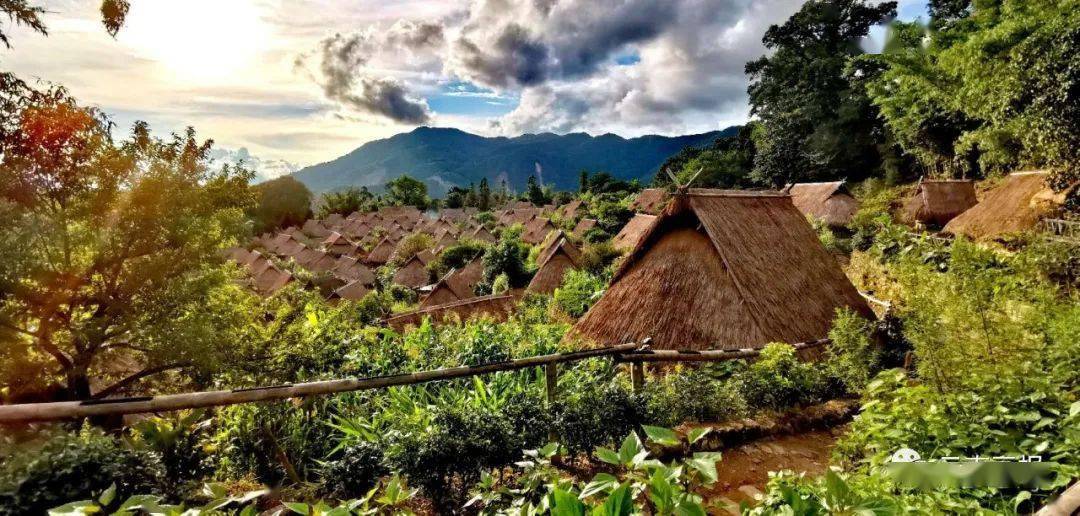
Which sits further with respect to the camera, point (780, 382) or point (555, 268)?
point (555, 268)

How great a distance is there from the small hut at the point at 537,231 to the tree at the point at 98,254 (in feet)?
105

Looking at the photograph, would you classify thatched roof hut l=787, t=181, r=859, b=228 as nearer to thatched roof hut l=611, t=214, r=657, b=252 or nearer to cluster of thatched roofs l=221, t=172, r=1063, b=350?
thatched roof hut l=611, t=214, r=657, b=252

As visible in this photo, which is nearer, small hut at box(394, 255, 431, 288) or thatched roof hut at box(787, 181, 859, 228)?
thatched roof hut at box(787, 181, 859, 228)

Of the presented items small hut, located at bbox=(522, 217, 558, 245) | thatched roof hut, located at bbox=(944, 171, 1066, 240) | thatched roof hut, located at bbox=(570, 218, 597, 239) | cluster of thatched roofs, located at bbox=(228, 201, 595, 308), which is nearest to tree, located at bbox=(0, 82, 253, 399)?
cluster of thatched roofs, located at bbox=(228, 201, 595, 308)

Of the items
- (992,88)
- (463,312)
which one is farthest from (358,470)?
(992,88)

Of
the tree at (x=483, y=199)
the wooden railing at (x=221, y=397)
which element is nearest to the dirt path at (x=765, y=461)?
the wooden railing at (x=221, y=397)

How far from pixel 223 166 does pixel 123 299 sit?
3472 millimetres

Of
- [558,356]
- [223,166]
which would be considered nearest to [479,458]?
[558,356]

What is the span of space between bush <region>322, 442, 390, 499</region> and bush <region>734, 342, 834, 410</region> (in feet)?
12.6

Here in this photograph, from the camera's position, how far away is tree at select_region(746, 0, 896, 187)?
33969 millimetres

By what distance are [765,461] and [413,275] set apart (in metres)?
32.5

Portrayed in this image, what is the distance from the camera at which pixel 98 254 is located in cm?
920

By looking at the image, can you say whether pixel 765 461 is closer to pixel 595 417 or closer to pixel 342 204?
pixel 595 417

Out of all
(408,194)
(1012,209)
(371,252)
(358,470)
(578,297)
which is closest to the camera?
(358,470)
